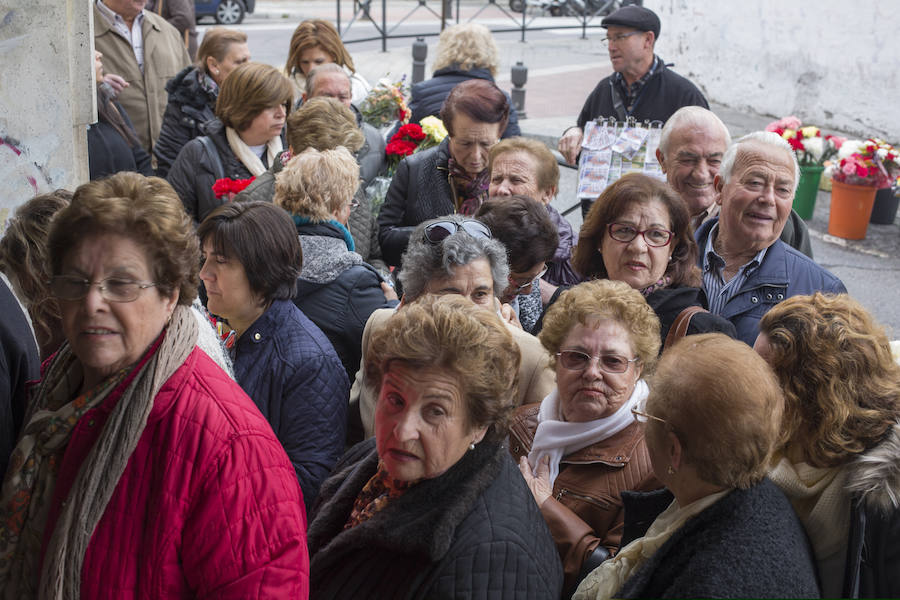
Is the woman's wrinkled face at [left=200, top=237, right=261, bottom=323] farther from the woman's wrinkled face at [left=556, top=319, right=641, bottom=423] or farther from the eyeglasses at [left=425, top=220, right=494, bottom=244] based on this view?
the woman's wrinkled face at [left=556, top=319, right=641, bottom=423]

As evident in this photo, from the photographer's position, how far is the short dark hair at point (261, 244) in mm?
3125

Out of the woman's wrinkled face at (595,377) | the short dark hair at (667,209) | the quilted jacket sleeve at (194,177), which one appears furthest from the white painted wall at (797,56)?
the woman's wrinkled face at (595,377)

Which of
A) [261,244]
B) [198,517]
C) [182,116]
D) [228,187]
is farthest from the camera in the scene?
[182,116]

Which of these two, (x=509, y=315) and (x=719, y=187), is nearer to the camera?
(x=509, y=315)

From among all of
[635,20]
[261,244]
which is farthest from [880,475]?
[635,20]

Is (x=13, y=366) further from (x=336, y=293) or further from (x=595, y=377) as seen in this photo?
(x=595, y=377)

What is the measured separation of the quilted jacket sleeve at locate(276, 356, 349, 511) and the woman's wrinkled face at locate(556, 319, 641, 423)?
2.62 ft

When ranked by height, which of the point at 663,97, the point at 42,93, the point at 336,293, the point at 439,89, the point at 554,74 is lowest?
the point at 554,74

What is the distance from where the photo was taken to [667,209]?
3.64 metres

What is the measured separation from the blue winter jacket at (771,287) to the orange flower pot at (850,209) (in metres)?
5.50

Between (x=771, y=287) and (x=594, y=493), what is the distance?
1465 millimetres

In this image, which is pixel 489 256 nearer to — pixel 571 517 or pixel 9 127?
pixel 571 517

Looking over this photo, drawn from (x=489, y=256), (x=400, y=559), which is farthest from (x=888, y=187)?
(x=400, y=559)

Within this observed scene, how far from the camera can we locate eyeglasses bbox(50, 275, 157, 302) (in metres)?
2.09
